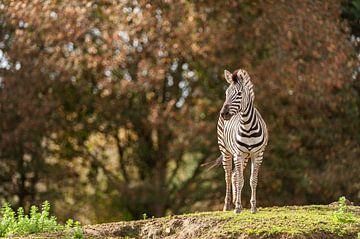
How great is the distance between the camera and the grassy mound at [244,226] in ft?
30.8

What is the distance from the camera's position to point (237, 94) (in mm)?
10031

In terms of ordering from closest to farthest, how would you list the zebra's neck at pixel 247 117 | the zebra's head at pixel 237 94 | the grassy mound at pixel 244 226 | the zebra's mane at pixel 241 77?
1. the grassy mound at pixel 244 226
2. the zebra's head at pixel 237 94
3. the zebra's mane at pixel 241 77
4. the zebra's neck at pixel 247 117

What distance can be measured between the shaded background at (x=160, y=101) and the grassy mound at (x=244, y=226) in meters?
4.88

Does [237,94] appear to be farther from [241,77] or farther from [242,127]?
[242,127]

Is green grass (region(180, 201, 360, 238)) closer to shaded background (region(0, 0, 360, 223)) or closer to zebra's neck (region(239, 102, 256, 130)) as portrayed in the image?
zebra's neck (region(239, 102, 256, 130))

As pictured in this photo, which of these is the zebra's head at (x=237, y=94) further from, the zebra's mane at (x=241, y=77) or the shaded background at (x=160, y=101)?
the shaded background at (x=160, y=101)

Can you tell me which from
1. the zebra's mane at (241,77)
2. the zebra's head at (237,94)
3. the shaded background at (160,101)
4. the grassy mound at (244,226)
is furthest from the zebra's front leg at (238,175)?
the shaded background at (160,101)

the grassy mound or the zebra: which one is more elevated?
the zebra

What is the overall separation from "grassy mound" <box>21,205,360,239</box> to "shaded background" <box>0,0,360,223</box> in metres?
4.88

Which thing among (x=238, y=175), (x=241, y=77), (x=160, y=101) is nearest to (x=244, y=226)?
(x=238, y=175)

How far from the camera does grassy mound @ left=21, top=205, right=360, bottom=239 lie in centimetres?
939

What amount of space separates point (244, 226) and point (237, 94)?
1632 millimetres

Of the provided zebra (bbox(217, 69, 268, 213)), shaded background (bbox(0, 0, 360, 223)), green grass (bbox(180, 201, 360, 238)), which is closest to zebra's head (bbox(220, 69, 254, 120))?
zebra (bbox(217, 69, 268, 213))

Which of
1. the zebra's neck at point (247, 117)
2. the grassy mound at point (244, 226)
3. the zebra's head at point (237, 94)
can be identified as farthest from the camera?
the zebra's neck at point (247, 117)
